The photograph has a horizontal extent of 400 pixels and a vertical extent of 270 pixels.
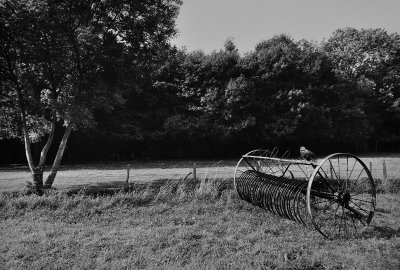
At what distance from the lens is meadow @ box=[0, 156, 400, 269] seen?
6008 mm

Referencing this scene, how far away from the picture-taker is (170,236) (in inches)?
291

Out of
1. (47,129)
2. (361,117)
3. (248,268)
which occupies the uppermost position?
(361,117)

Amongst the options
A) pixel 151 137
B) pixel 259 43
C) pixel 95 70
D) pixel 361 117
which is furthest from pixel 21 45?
pixel 361 117

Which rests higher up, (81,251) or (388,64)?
(388,64)

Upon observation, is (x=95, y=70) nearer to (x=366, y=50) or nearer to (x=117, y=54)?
(x=117, y=54)

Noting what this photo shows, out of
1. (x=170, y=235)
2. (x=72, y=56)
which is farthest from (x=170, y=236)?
(x=72, y=56)

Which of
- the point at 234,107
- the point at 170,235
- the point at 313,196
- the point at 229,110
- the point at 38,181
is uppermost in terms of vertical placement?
the point at 234,107

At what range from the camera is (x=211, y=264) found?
5820 mm

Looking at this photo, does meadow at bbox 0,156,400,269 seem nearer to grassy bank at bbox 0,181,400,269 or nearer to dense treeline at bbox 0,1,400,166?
grassy bank at bbox 0,181,400,269

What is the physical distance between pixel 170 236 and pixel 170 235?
0.09 metres

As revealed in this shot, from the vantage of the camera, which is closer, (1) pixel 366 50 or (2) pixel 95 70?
(2) pixel 95 70

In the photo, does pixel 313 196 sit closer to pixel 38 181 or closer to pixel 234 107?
pixel 38 181

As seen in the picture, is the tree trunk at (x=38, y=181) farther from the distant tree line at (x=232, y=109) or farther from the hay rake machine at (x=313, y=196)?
the distant tree line at (x=232, y=109)

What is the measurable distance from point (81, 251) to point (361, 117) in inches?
1312
